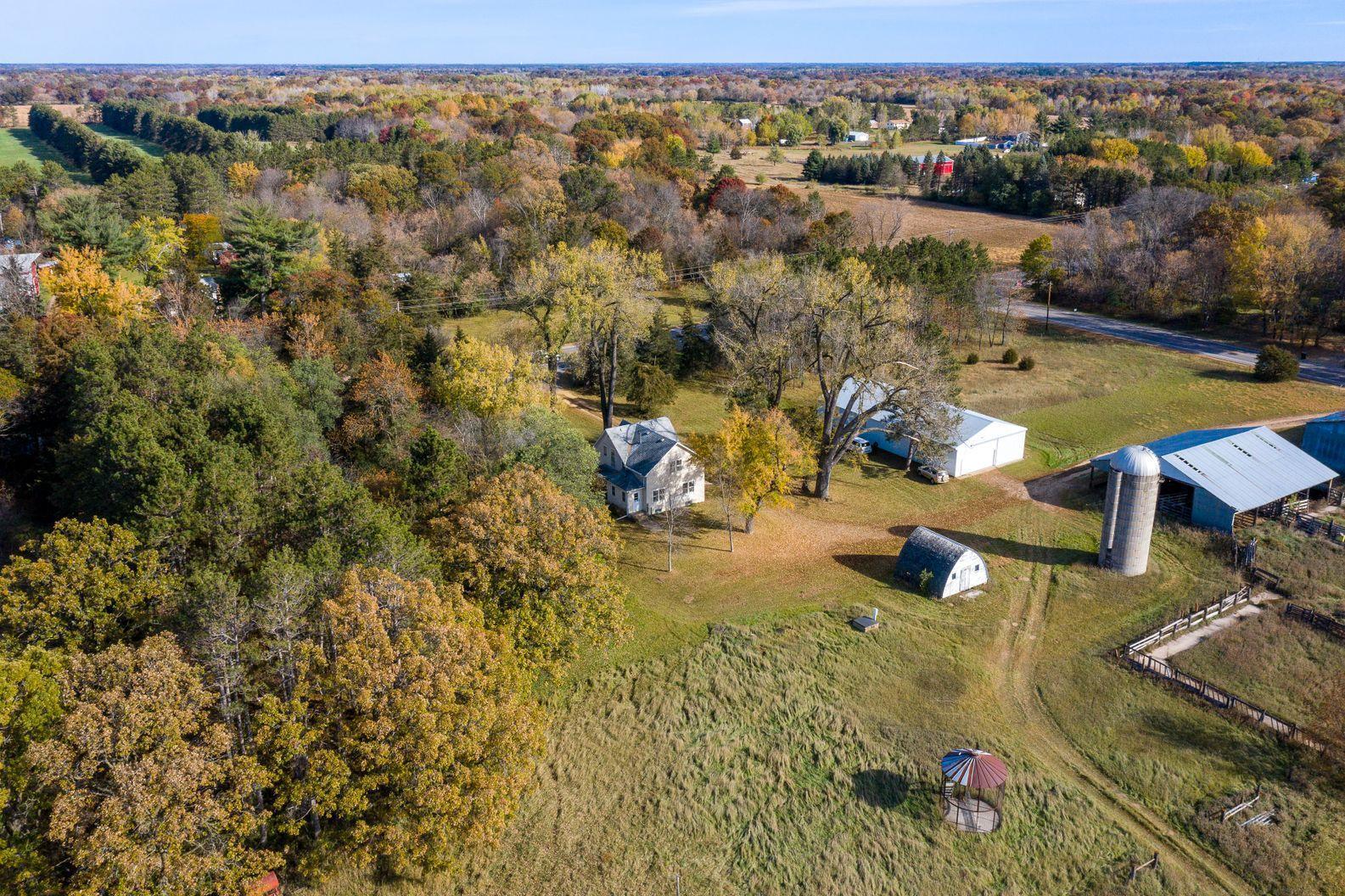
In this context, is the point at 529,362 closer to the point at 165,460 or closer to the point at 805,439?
the point at 805,439

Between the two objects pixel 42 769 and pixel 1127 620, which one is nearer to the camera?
pixel 42 769

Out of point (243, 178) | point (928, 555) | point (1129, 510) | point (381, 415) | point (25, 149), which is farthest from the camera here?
point (25, 149)

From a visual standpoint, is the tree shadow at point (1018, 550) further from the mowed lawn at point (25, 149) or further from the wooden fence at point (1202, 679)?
the mowed lawn at point (25, 149)

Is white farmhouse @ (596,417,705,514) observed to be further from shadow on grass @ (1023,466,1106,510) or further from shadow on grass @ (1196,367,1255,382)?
shadow on grass @ (1196,367,1255,382)

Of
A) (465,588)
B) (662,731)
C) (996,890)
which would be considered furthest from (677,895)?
(465,588)

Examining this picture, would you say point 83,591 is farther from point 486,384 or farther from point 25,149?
point 25,149

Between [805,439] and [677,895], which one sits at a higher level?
[805,439]

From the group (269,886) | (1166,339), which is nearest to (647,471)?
(269,886)
